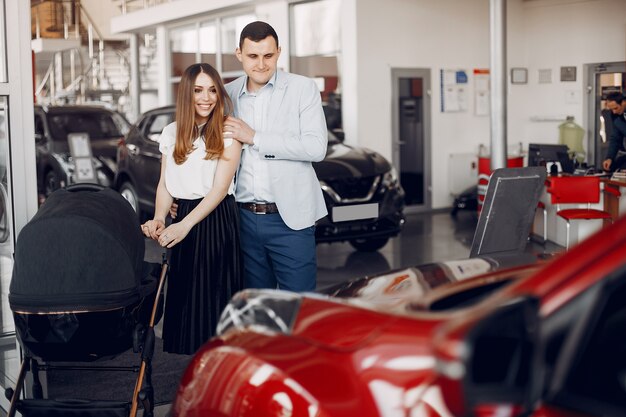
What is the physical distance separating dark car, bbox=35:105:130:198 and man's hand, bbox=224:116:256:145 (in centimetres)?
937

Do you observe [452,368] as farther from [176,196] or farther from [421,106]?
[421,106]

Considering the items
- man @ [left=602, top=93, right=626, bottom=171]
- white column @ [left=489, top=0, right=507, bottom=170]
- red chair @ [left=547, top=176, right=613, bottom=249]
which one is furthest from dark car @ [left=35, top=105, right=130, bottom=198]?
man @ [left=602, top=93, right=626, bottom=171]

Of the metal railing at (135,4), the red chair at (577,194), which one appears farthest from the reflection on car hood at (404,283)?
the metal railing at (135,4)

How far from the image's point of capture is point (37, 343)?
3.21m

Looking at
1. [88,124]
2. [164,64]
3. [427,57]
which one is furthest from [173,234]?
[164,64]

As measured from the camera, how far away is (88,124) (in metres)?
13.7

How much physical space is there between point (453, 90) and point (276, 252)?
9973 mm

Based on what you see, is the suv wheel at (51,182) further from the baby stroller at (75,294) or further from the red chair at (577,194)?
the baby stroller at (75,294)

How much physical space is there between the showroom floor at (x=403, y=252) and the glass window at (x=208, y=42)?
6411 millimetres

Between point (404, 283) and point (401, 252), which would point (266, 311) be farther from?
point (401, 252)

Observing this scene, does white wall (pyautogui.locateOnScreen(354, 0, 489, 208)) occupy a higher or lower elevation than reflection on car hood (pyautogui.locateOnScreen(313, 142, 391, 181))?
higher

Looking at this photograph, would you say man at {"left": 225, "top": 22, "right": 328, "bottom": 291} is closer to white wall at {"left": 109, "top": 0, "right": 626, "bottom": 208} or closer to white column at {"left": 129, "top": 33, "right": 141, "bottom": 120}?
white wall at {"left": 109, "top": 0, "right": 626, "bottom": 208}

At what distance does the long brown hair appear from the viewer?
12.0 ft

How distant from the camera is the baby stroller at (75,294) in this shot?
317 cm
